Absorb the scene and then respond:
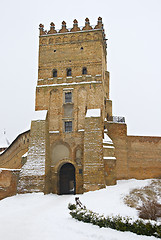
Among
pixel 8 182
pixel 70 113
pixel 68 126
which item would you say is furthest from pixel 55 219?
pixel 70 113

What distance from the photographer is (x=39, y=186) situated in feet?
67.3

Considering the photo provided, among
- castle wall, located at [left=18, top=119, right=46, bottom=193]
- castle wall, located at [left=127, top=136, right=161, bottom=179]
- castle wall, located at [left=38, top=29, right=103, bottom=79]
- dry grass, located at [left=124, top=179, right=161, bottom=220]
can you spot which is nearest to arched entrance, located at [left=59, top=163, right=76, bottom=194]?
castle wall, located at [left=18, top=119, right=46, bottom=193]

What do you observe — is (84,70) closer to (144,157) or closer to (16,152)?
(144,157)

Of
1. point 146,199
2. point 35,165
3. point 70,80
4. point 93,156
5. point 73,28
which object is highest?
point 73,28

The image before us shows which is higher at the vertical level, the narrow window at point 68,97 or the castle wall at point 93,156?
the narrow window at point 68,97

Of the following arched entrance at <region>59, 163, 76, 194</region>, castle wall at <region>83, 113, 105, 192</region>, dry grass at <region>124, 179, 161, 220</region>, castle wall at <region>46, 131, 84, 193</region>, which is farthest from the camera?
arched entrance at <region>59, 163, 76, 194</region>

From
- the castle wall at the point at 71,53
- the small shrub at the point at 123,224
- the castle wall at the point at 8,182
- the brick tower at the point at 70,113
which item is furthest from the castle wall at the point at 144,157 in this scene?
the small shrub at the point at 123,224

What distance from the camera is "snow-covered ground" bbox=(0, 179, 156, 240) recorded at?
8.97 meters

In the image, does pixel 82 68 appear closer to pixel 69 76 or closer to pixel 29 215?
pixel 69 76

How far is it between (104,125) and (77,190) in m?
6.50

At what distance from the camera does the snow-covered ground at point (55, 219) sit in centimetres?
897

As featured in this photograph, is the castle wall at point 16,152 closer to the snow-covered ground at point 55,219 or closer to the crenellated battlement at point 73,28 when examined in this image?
the snow-covered ground at point 55,219

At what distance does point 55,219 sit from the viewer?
11758 millimetres

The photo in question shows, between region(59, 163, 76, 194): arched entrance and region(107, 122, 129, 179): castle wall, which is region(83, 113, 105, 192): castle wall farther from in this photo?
region(59, 163, 76, 194): arched entrance
